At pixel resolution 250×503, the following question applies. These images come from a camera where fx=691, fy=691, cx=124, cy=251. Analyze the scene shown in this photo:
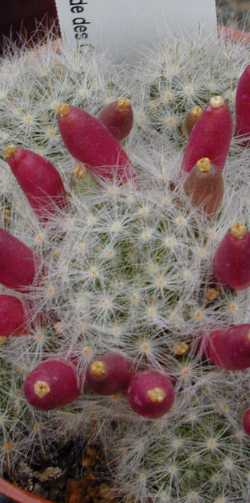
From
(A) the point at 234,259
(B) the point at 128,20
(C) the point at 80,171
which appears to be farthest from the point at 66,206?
(B) the point at 128,20

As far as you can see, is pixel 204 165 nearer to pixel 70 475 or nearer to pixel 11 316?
pixel 11 316

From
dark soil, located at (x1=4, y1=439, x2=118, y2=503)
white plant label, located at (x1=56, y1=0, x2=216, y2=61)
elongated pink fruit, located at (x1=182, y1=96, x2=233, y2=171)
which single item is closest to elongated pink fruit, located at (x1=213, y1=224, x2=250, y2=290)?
elongated pink fruit, located at (x1=182, y1=96, x2=233, y2=171)

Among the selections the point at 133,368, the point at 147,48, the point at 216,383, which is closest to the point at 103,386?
the point at 133,368

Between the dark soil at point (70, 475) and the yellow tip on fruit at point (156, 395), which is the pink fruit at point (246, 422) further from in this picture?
the dark soil at point (70, 475)

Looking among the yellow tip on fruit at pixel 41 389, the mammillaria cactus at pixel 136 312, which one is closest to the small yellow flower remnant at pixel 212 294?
the mammillaria cactus at pixel 136 312

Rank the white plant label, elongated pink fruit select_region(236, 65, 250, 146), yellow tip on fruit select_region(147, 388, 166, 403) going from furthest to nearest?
the white plant label, elongated pink fruit select_region(236, 65, 250, 146), yellow tip on fruit select_region(147, 388, 166, 403)

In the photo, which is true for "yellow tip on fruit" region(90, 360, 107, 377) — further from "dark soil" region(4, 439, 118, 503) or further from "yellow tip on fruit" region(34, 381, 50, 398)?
"dark soil" region(4, 439, 118, 503)

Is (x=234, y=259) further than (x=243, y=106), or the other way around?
(x=243, y=106)
